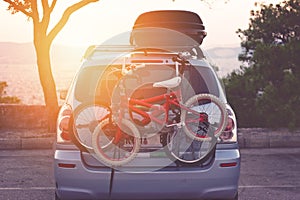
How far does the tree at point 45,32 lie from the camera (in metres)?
12.7

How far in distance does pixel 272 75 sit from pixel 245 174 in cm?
429

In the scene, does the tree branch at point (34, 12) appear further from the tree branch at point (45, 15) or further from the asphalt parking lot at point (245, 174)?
the asphalt parking lot at point (245, 174)

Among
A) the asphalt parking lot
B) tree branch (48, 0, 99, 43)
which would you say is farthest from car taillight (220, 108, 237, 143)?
tree branch (48, 0, 99, 43)

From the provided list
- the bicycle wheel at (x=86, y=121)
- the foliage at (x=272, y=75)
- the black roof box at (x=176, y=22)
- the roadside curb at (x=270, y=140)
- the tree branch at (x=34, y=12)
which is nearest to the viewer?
the bicycle wheel at (x=86, y=121)

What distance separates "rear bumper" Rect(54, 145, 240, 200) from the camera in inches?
199

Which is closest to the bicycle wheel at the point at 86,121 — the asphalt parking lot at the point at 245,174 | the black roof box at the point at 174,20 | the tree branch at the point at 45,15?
the asphalt parking lot at the point at 245,174

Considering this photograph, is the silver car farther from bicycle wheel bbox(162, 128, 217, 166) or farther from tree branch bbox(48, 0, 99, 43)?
tree branch bbox(48, 0, 99, 43)

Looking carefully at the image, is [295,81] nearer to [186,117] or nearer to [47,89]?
[47,89]

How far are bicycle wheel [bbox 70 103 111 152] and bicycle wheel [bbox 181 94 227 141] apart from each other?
70 cm

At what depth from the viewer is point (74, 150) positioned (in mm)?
5188

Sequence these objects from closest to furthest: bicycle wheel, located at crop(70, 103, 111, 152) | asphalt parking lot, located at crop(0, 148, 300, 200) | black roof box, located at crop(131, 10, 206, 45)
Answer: bicycle wheel, located at crop(70, 103, 111, 152)
asphalt parking lot, located at crop(0, 148, 300, 200)
black roof box, located at crop(131, 10, 206, 45)

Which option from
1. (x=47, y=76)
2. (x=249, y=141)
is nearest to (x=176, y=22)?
(x=249, y=141)

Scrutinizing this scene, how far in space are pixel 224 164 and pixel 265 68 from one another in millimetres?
7326

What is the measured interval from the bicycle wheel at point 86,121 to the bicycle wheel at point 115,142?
0.25 ft
